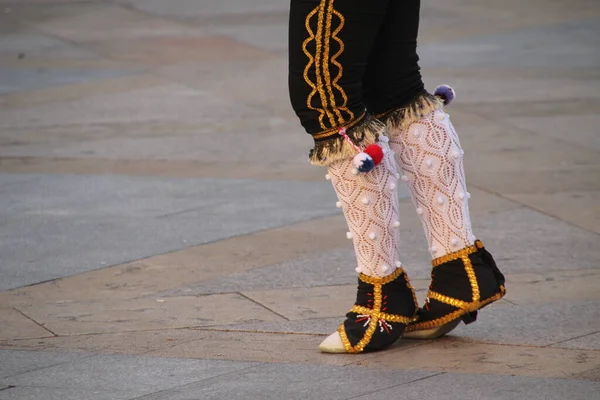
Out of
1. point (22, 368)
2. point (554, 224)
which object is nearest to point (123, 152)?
point (554, 224)

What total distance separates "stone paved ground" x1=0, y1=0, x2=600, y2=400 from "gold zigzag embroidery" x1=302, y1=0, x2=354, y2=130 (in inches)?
29.1

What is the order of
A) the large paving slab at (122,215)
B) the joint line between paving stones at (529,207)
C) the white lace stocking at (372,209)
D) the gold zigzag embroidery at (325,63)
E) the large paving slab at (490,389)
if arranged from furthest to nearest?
the joint line between paving stones at (529,207)
the large paving slab at (122,215)
the white lace stocking at (372,209)
the gold zigzag embroidery at (325,63)
the large paving slab at (490,389)

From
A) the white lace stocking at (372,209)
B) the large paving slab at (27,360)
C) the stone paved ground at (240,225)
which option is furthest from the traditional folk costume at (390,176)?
the large paving slab at (27,360)

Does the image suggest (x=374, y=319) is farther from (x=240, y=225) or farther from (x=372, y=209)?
(x=240, y=225)

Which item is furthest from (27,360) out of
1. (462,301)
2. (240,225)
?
(240,225)

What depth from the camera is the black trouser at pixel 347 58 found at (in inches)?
135

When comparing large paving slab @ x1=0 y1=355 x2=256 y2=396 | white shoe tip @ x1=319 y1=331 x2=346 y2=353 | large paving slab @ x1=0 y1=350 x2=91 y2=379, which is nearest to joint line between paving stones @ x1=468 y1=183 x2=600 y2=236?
white shoe tip @ x1=319 y1=331 x2=346 y2=353

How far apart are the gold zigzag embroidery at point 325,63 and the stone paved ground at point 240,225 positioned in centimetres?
74

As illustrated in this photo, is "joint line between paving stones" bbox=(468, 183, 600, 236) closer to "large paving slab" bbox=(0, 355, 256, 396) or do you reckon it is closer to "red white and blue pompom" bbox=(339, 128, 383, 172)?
"red white and blue pompom" bbox=(339, 128, 383, 172)

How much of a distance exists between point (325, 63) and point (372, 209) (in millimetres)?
465

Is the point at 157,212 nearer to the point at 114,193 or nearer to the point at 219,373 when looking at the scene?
the point at 114,193

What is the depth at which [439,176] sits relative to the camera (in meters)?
3.68

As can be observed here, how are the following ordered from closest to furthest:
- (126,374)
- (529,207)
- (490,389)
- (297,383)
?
(490,389), (297,383), (126,374), (529,207)

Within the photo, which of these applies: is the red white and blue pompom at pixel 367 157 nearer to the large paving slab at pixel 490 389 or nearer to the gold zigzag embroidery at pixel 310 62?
the gold zigzag embroidery at pixel 310 62
